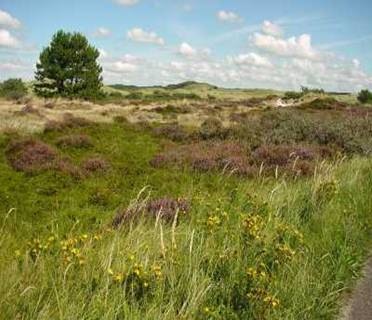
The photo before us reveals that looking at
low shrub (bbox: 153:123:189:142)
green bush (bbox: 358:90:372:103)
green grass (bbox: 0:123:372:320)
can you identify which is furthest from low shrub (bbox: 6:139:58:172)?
green bush (bbox: 358:90:372:103)

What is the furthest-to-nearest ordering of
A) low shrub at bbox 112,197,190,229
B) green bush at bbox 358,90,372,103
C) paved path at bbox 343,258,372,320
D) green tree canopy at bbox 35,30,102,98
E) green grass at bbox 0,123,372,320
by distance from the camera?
green bush at bbox 358,90,372,103 → green tree canopy at bbox 35,30,102,98 → low shrub at bbox 112,197,190,229 → paved path at bbox 343,258,372,320 → green grass at bbox 0,123,372,320

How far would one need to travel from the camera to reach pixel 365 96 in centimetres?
7512

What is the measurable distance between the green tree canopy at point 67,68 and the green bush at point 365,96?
134ft

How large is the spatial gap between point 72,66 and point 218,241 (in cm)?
5649

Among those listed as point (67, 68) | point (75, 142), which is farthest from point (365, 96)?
point (75, 142)

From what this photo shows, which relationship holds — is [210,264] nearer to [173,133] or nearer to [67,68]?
[173,133]

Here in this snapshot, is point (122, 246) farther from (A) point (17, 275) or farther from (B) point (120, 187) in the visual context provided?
(B) point (120, 187)

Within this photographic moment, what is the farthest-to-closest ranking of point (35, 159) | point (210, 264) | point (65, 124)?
1. point (65, 124)
2. point (35, 159)
3. point (210, 264)

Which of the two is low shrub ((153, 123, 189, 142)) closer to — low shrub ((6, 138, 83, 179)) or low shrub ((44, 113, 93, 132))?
low shrub ((44, 113, 93, 132))

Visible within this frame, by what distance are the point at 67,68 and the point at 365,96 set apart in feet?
148

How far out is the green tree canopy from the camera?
58.2 m

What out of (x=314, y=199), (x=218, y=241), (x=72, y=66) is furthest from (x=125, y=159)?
(x=72, y=66)

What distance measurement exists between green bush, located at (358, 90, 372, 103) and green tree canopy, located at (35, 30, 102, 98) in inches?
1607

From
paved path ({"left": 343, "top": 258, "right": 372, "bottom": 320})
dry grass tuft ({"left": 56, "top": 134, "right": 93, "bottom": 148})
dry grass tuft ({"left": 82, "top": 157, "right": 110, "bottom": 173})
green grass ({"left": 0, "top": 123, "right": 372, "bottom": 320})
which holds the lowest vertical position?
dry grass tuft ({"left": 82, "top": 157, "right": 110, "bottom": 173})
